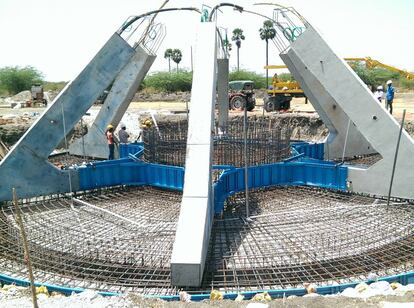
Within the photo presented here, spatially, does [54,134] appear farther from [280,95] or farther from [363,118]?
[280,95]

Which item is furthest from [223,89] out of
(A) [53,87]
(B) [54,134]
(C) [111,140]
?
(A) [53,87]

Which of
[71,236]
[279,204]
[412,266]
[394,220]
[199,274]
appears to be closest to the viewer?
[199,274]

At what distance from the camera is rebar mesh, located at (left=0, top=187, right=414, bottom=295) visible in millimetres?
5906

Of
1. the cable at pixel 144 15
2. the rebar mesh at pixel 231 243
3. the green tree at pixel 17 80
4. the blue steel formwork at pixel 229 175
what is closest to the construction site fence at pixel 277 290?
the rebar mesh at pixel 231 243

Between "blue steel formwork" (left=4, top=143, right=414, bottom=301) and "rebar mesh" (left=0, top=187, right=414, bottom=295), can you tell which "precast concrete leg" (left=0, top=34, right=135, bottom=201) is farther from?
"blue steel formwork" (left=4, top=143, right=414, bottom=301)

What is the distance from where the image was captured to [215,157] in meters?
10.9

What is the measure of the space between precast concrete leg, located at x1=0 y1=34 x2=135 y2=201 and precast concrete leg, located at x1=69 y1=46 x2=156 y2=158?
2253 mm

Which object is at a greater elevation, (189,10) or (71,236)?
(189,10)

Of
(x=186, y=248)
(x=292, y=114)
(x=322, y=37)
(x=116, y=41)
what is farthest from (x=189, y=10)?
(x=292, y=114)

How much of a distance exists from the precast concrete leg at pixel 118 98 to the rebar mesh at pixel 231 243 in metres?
4.02

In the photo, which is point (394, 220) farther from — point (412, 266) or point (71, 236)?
point (71, 236)

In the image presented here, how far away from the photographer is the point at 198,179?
6.83 m

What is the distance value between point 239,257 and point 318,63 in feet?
16.4

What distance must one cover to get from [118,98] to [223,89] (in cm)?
314
